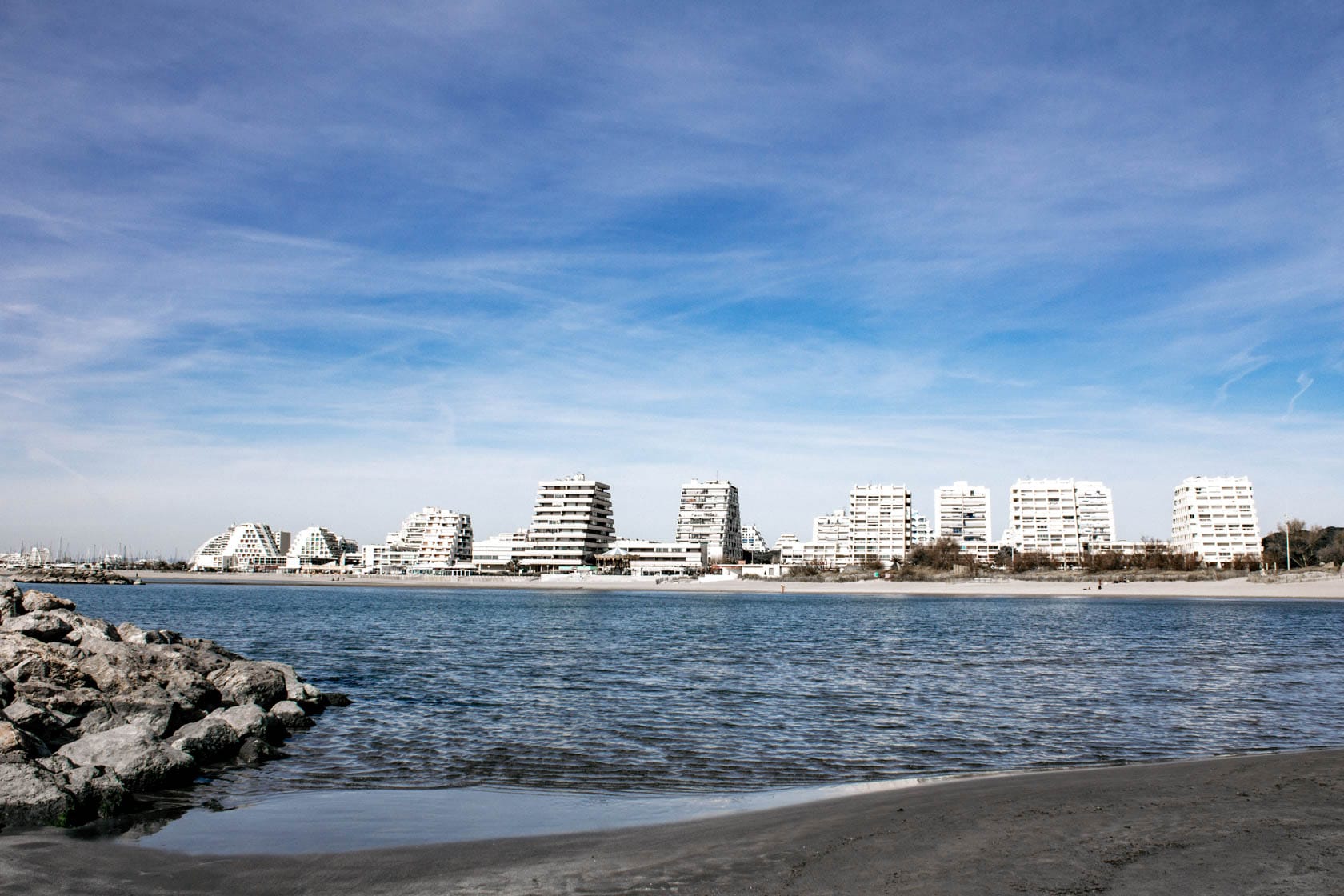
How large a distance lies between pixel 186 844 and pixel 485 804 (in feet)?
11.3

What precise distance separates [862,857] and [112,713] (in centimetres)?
1329

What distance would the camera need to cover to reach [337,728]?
1741 cm

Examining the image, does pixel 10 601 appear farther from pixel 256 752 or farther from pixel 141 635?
pixel 256 752

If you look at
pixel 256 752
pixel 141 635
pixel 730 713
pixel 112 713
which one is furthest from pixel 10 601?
pixel 730 713

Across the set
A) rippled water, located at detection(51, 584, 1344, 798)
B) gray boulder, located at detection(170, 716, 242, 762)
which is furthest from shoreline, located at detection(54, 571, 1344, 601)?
gray boulder, located at detection(170, 716, 242, 762)

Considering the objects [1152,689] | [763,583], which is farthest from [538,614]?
[763,583]

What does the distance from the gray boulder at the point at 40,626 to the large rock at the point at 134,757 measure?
8930 mm

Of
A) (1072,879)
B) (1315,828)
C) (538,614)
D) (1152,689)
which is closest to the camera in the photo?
(1072,879)

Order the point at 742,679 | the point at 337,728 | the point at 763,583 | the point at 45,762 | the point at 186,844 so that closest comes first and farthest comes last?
the point at 186,844, the point at 45,762, the point at 337,728, the point at 742,679, the point at 763,583

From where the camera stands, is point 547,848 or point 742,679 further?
point 742,679

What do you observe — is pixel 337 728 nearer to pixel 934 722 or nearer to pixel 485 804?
pixel 485 804

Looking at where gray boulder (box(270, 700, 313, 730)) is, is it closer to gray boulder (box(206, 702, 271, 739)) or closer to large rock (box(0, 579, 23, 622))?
gray boulder (box(206, 702, 271, 739))

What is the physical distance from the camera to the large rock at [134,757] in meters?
11.9

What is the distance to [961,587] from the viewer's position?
144m
